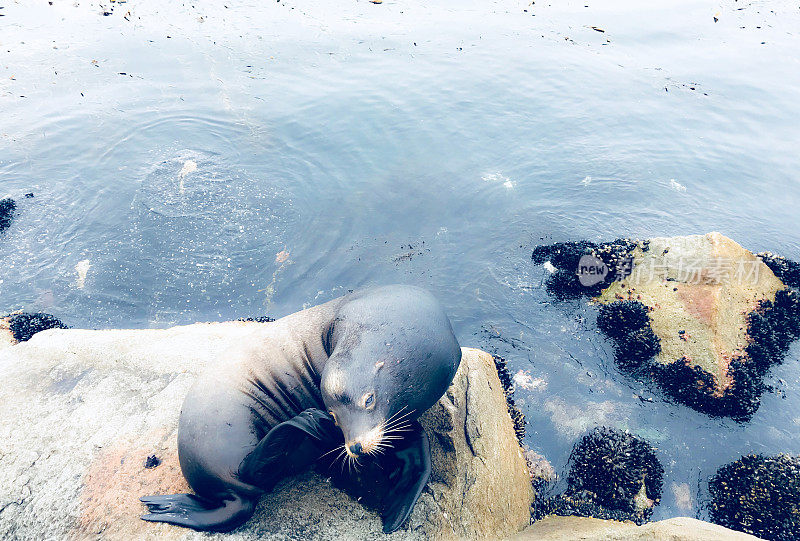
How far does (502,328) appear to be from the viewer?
725 centimetres

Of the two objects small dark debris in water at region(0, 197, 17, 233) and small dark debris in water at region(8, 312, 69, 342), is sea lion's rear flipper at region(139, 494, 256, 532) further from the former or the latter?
small dark debris in water at region(0, 197, 17, 233)

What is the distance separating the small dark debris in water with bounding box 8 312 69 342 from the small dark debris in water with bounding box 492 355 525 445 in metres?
6.34

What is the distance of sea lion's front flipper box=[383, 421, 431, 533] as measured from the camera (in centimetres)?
409

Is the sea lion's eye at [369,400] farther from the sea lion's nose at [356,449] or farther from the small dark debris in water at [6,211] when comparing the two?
the small dark debris in water at [6,211]

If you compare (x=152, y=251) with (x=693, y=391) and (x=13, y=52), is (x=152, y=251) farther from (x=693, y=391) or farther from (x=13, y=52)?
(x=13, y=52)

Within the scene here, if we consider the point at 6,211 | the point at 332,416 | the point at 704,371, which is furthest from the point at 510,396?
the point at 6,211

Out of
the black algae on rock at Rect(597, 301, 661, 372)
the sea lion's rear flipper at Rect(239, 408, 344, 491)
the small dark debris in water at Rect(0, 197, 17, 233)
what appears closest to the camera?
the sea lion's rear flipper at Rect(239, 408, 344, 491)

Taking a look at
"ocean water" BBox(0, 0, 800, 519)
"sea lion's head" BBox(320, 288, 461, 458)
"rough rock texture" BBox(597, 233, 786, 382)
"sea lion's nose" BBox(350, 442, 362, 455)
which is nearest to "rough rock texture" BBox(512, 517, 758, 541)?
"ocean water" BBox(0, 0, 800, 519)

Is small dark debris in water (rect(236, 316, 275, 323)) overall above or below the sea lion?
below

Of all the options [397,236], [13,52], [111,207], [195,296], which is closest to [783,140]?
[397,236]

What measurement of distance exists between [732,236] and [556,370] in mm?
4731

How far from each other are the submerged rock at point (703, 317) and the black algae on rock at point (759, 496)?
695mm

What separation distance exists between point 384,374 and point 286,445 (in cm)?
111

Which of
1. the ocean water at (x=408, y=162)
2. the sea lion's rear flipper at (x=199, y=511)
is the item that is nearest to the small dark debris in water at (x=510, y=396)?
the ocean water at (x=408, y=162)
